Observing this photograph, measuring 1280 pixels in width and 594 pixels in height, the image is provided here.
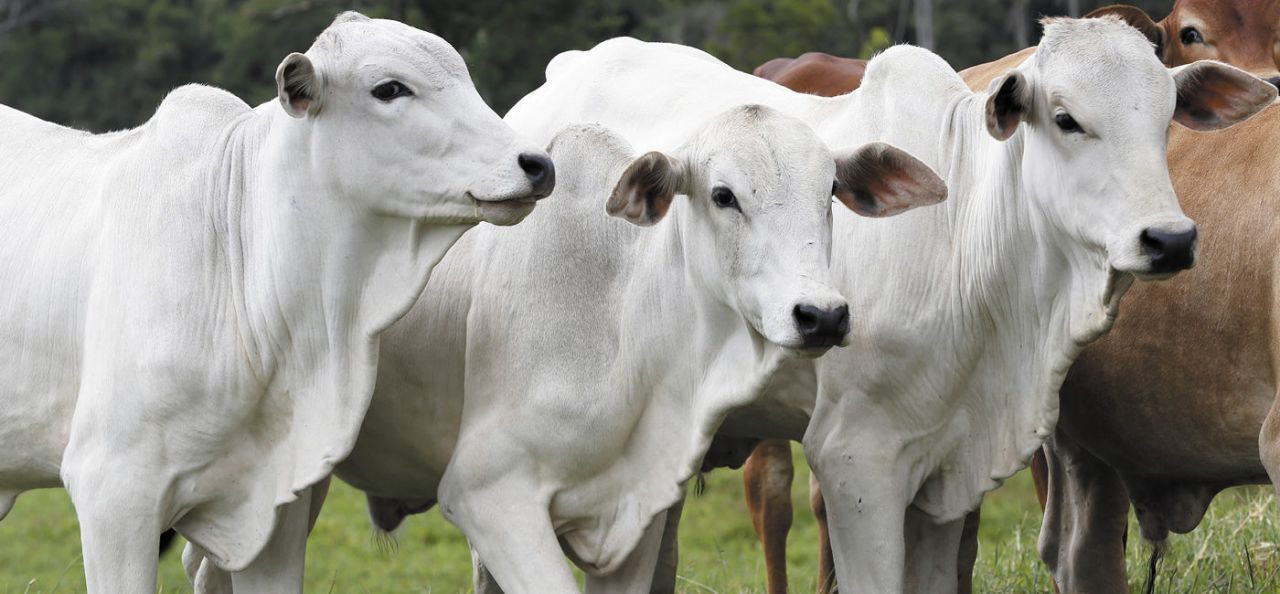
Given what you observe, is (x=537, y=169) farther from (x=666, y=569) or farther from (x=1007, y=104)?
(x=666, y=569)

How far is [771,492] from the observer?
6.79m

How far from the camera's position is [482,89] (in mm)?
22234

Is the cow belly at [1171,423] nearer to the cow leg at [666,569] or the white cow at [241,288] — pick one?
the cow leg at [666,569]

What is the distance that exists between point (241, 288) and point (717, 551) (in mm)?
5449

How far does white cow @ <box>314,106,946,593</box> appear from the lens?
439 centimetres

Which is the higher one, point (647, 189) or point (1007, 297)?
point (647, 189)

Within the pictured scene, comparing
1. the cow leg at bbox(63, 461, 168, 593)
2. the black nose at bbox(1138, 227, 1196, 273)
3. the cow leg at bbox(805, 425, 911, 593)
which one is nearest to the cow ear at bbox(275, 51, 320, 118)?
the cow leg at bbox(63, 461, 168, 593)

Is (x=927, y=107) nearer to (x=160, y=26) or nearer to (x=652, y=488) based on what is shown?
(x=652, y=488)

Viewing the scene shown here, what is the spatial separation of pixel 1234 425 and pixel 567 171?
1.96 meters

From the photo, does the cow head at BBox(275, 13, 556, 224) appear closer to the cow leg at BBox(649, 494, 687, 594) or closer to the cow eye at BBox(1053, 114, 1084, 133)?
the cow eye at BBox(1053, 114, 1084, 133)

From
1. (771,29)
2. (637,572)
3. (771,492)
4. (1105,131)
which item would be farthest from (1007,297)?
(771,29)

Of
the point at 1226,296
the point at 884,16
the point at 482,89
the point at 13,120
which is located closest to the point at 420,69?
the point at 13,120

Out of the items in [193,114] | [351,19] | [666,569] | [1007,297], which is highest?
[351,19]

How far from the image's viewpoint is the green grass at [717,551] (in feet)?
21.7
